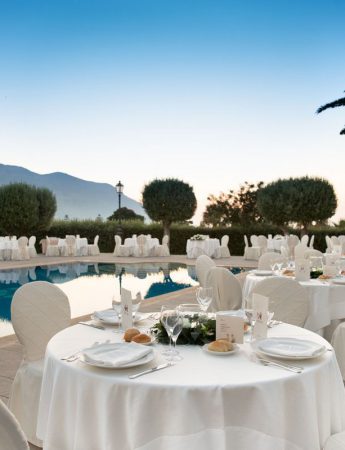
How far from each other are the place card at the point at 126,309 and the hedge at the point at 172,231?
21.6 m

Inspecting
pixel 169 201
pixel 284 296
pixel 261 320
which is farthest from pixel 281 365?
pixel 169 201

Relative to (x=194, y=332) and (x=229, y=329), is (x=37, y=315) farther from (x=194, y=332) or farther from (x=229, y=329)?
(x=229, y=329)

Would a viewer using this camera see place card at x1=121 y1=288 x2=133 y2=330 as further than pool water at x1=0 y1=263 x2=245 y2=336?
No

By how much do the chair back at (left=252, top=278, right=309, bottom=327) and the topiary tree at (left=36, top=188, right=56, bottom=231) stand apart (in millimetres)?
21745

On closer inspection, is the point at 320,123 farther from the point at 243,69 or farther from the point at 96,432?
the point at 96,432

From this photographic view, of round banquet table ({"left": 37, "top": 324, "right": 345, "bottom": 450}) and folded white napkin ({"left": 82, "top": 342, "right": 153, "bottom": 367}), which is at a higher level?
folded white napkin ({"left": 82, "top": 342, "right": 153, "bottom": 367})

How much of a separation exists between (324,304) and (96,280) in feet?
28.6

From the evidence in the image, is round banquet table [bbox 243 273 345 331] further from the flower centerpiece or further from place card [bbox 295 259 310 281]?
the flower centerpiece

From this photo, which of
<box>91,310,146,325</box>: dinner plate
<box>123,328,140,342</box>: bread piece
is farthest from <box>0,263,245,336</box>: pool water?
<box>123,328,140,342</box>: bread piece

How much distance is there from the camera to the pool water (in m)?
9.02

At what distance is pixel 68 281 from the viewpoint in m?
12.4

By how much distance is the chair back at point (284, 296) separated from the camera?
3541 mm

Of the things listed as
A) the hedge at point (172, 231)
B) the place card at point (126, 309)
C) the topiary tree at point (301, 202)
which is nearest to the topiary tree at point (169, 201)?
the hedge at point (172, 231)

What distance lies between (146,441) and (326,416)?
2.66 feet
